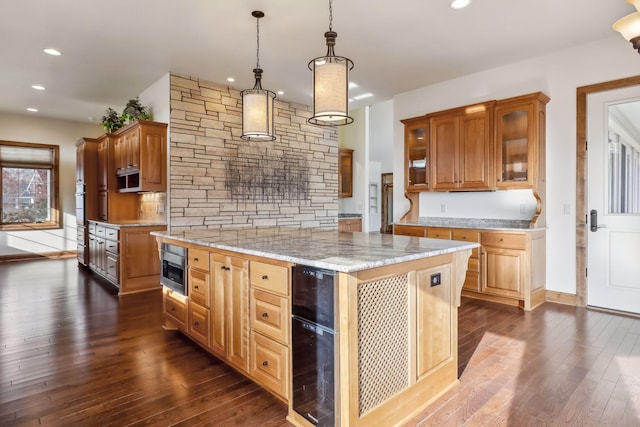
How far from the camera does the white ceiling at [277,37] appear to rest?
127 inches

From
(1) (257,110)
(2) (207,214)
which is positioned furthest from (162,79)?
(1) (257,110)

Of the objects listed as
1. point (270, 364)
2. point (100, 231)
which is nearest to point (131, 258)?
point (100, 231)

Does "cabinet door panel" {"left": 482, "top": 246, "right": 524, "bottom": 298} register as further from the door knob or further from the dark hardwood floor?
the door knob

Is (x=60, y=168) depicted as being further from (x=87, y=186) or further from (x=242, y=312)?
(x=242, y=312)

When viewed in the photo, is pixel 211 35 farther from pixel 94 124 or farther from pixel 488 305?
pixel 94 124

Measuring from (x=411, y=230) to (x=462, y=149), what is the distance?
1204 mm

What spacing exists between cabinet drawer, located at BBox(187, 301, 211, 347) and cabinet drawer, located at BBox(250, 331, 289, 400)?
24.0 inches

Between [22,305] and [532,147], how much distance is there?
5822mm

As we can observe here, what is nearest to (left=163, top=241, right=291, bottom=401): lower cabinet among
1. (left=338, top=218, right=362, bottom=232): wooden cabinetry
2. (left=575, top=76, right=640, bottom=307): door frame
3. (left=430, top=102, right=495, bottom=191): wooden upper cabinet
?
(left=430, top=102, right=495, bottom=191): wooden upper cabinet

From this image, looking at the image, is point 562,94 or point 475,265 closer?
point 562,94

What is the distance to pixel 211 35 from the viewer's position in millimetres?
3756

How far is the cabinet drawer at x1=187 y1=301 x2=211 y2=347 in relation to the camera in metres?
2.64

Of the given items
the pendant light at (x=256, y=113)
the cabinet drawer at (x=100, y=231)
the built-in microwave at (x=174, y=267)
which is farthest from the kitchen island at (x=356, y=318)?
the cabinet drawer at (x=100, y=231)

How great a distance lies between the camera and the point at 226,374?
244 cm
